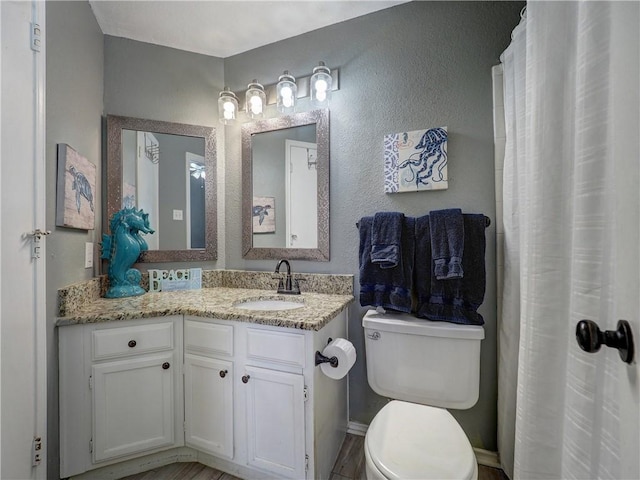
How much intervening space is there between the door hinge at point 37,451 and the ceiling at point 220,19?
6.95 ft

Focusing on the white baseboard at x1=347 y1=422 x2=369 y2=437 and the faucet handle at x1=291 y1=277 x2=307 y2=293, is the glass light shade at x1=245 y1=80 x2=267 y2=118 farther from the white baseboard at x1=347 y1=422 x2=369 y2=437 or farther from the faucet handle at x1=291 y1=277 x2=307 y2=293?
the white baseboard at x1=347 y1=422 x2=369 y2=437

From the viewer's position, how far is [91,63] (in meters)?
1.56

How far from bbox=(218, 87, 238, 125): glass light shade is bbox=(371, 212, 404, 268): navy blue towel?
118 cm

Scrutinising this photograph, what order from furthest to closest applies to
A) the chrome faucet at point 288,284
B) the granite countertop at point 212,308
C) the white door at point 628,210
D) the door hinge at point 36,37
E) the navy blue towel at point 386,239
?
the chrome faucet at point 288,284 → the navy blue towel at point 386,239 → the granite countertop at point 212,308 → the door hinge at point 36,37 → the white door at point 628,210

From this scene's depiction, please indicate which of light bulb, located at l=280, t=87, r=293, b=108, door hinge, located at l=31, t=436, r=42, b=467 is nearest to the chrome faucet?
light bulb, located at l=280, t=87, r=293, b=108

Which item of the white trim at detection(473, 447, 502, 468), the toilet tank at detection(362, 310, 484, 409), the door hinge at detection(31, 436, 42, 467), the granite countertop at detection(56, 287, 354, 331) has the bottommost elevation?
the white trim at detection(473, 447, 502, 468)

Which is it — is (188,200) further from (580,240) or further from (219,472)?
(580,240)

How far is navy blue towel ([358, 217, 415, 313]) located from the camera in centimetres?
135

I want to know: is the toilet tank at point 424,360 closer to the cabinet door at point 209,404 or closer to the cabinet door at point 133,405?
the cabinet door at point 209,404

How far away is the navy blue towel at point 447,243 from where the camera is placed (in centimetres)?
123

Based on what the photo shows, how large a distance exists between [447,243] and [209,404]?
134 centimetres

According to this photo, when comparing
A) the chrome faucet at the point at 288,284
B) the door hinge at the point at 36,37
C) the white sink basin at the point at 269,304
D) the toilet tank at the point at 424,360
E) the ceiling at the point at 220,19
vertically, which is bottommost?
the toilet tank at the point at 424,360

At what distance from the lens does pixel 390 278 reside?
1391 mm

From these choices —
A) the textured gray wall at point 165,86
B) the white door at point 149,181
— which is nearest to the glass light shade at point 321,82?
the textured gray wall at point 165,86
